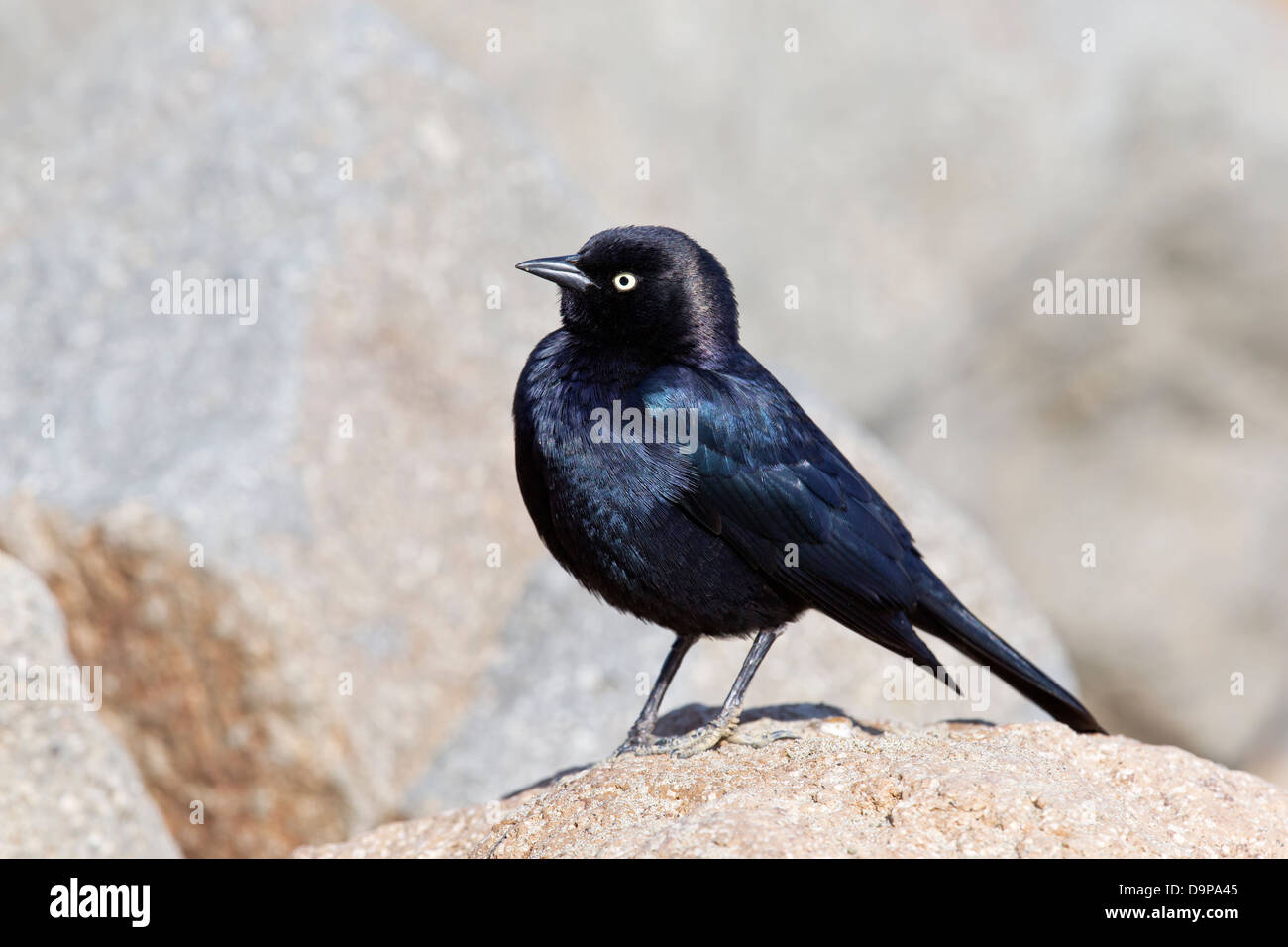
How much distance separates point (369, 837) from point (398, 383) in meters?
3.14

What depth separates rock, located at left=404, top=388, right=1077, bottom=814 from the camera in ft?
23.4

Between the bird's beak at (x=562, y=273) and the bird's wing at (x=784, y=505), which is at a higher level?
the bird's beak at (x=562, y=273)

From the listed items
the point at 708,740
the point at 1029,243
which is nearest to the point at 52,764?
the point at 708,740

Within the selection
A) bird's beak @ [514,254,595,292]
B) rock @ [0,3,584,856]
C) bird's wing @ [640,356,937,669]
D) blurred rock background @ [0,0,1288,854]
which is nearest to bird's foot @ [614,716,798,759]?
bird's wing @ [640,356,937,669]

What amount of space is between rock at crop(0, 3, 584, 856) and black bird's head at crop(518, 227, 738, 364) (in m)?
2.59

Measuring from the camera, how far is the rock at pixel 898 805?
371 cm

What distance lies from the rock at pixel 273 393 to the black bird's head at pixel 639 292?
2591mm

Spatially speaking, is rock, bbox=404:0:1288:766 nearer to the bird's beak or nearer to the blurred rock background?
the blurred rock background

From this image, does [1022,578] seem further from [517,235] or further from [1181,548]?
[517,235]

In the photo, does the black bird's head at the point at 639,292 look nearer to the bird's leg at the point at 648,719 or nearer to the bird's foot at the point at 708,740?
the bird's leg at the point at 648,719

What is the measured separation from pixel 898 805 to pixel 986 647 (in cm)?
150

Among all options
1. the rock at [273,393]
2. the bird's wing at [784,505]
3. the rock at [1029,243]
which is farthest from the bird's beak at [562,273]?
the rock at [1029,243]
